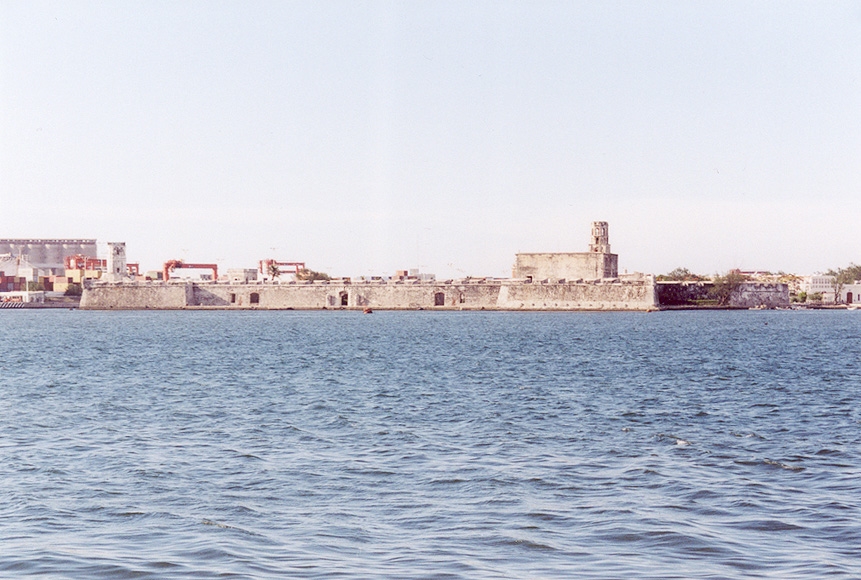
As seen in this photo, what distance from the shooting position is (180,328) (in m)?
59.2

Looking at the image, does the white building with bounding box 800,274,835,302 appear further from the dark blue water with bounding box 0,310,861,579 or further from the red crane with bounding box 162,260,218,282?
the dark blue water with bounding box 0,310,861,579

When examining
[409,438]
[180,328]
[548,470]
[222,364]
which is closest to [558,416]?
[409,438]

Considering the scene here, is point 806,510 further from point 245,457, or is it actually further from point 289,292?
point 289,292

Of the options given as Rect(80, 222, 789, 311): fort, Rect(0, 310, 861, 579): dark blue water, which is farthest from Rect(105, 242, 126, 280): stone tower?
Rect(0, 310, 861, 579): dark blue water

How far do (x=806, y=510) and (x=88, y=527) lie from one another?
6294 millimetres

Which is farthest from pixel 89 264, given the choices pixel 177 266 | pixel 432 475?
pixel 432 475

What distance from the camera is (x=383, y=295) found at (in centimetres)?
8975

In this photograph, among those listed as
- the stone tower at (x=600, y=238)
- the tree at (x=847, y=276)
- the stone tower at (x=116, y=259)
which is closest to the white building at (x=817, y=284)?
the tree at (x=847, y=276)

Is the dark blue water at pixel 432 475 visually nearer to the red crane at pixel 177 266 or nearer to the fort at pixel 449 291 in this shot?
the fort at pixel 449 291

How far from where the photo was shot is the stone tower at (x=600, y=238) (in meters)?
86.9

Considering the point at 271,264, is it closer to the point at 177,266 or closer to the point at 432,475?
the point at 177,266

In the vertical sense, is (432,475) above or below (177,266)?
below

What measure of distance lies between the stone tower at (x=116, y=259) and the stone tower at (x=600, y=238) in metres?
42.1

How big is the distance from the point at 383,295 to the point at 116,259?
2657 centimetres
